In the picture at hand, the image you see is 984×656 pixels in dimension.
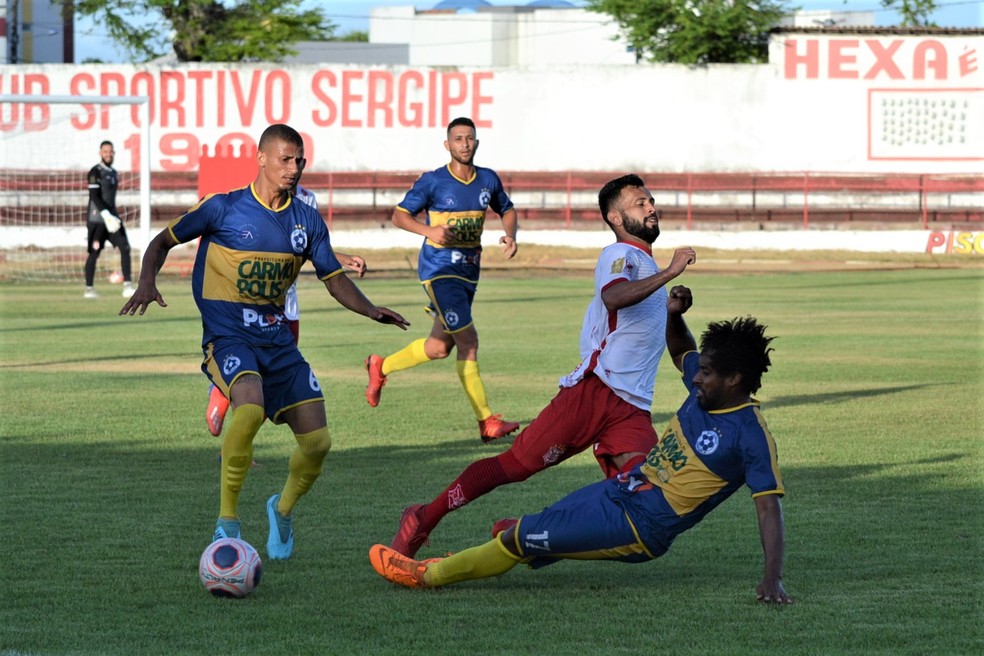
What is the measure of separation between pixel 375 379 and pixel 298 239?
196 inches

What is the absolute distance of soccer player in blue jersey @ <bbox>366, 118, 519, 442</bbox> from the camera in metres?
11.5

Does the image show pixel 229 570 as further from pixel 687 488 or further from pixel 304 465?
pixel 687 488

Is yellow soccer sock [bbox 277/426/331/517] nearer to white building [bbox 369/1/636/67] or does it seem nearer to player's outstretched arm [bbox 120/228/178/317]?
player's outstretched arm [bbox 120/228/178/317]

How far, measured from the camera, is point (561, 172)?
152 feet

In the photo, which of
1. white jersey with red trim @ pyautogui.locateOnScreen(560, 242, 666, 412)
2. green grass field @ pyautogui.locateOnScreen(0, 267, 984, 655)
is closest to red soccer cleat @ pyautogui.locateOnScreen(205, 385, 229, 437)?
green grass field @ pyautogui.locateOnScreen(0, 267, 984, 655)

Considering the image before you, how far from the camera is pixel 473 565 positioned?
20.0 ft

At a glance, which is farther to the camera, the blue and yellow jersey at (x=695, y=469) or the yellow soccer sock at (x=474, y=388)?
the yellow soccer sock at (x=474, y=388)

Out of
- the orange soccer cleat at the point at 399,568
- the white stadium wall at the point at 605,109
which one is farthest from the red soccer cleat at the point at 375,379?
the white stadium wall at the point at 605,109

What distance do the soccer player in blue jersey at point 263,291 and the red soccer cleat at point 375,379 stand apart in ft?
15.6

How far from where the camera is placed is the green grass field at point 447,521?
5539 mm

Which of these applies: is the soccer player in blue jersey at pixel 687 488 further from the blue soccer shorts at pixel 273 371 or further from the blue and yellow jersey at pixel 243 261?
the blue and yellow jersey at pixel 243 261

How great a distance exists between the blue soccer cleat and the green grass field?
0.10 meters

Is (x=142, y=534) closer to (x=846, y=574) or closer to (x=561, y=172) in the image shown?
(x=846, y=574)

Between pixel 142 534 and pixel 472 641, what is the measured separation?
2596 mm
